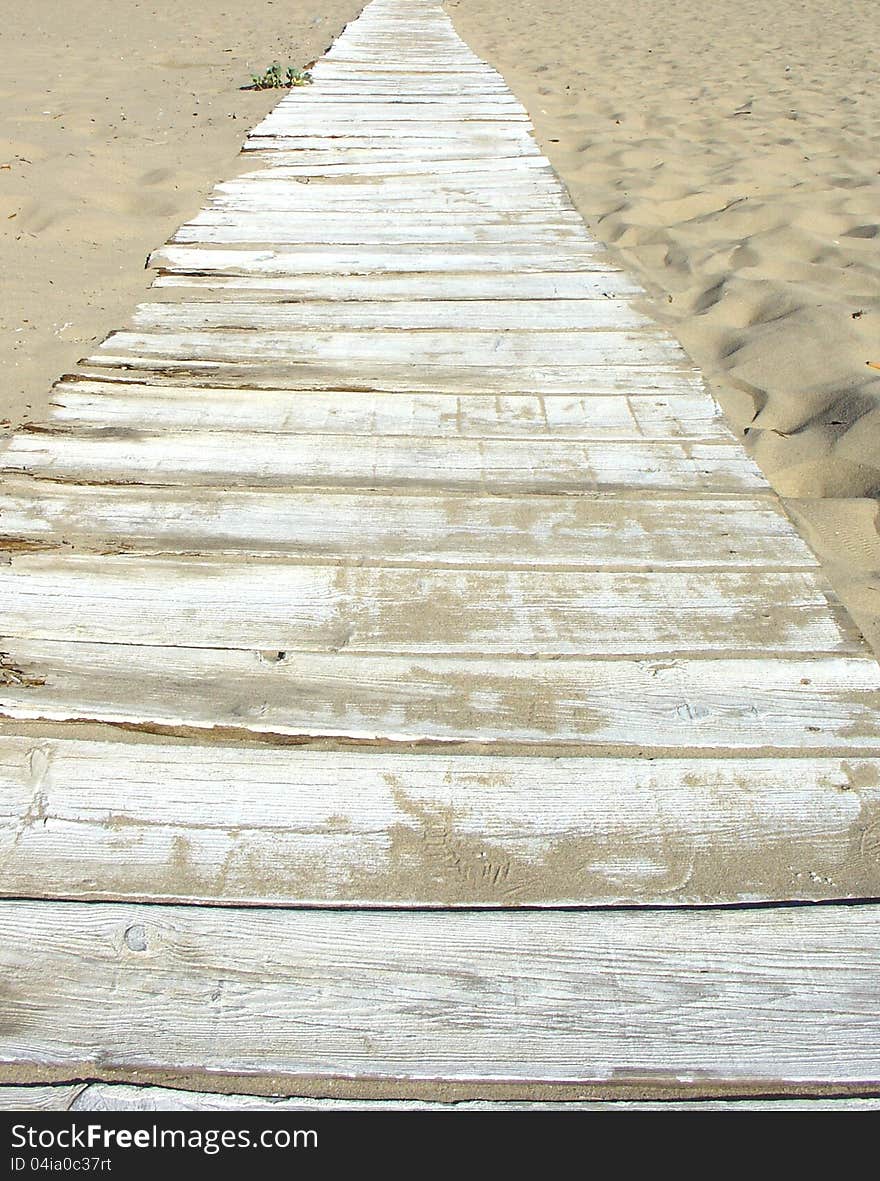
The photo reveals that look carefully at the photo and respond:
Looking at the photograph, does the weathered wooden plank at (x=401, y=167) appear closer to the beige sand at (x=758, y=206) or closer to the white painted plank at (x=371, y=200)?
the white painted plank at (x=371, y=200)

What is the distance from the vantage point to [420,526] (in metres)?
2.01

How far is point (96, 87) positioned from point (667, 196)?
4463mm

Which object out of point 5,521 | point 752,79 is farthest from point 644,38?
point 5,521

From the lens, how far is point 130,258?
12.0 ft

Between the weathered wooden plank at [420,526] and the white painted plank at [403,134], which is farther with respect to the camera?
the white painted plank at [403,134]

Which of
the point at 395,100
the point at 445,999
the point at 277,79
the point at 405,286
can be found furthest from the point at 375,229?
the point at 277,79

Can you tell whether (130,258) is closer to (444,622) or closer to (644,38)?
(444,622)

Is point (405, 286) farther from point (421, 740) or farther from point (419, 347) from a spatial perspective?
point (421, 740)

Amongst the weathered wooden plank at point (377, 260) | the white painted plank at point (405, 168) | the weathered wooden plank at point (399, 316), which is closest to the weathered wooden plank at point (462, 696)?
the weathered wooden plank at point (399, 316)

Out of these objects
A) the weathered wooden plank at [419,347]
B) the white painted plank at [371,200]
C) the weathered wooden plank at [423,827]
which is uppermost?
the white painted plank at [371,200]

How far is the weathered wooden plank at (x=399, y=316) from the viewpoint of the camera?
294 cm

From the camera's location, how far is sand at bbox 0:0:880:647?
8.62 ft

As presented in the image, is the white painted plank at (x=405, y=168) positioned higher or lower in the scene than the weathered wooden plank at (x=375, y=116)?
lower

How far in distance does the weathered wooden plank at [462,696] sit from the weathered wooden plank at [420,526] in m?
0.32
